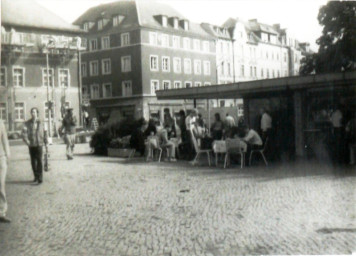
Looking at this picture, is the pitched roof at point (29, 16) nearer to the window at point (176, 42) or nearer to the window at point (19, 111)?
the window at point (19, 111)

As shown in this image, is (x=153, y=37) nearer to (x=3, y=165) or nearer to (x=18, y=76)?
(x=18, y=76)

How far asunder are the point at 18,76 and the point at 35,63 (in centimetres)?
43

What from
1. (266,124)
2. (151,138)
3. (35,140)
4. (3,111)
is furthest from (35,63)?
(151,138)

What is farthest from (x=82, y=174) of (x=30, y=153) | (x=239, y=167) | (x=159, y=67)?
(x=159, y=67)

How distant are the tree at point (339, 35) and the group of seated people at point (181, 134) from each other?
12.7 feet

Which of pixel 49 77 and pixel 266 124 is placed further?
pixel 266 124

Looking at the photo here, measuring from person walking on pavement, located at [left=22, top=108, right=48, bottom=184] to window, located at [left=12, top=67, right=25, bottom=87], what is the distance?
2369mm

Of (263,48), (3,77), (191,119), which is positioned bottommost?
(191,119)

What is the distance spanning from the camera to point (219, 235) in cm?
601

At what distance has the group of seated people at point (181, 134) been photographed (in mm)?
14164

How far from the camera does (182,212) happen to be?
7.41m

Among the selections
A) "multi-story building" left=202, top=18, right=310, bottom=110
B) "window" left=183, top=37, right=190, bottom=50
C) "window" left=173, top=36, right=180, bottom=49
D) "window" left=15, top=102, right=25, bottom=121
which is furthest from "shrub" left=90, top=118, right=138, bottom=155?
"window" left=183, top=37, right=190, bottom=50

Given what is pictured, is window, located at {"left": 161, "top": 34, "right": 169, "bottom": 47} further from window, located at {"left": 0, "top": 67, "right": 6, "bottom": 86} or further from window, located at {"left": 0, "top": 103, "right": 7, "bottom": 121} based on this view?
window, located at {"left": 0, "top": 103, "right": 7, "bottom": 121}

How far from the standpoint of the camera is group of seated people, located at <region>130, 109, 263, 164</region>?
1416cm
